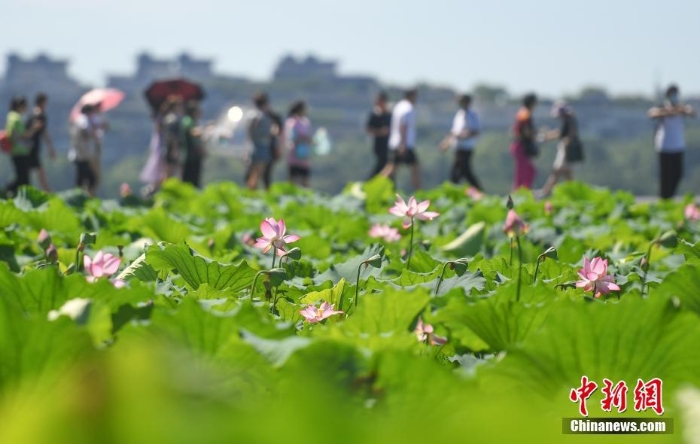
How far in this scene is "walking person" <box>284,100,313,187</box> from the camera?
1377 cm

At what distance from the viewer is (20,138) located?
12359 mm

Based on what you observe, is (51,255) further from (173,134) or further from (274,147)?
(274,147)

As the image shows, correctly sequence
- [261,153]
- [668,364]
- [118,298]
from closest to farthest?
1. [668,364]
2. [118,298]
3. [261,153]

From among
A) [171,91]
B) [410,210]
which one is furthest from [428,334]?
[171,91]

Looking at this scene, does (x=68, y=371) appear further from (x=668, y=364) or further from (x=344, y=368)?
(x=668, y=364)

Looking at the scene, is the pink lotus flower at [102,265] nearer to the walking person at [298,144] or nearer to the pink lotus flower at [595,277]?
the pink lotus flower at [595,277]

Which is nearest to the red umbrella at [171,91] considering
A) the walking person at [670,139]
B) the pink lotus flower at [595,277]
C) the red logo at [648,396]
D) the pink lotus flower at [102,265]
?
the walking person at [670,139]

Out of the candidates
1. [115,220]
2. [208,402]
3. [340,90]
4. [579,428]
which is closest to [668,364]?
[579,428]

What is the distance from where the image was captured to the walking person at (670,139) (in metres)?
11.8

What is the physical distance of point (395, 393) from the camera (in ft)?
4.37

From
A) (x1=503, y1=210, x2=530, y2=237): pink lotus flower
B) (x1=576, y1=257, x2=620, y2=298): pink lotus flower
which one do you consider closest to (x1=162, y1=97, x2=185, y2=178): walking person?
(x1=576, y1=257, x2=620, y2=298): pink lotus flower

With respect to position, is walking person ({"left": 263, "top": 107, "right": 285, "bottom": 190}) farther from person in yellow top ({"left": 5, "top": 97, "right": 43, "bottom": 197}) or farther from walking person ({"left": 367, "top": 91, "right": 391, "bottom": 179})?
person in yellow top ({"left": 5, "top": 97, "right": 43, "bottom": 197})

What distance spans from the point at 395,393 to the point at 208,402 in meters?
0.52

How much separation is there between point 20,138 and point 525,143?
503 cm
